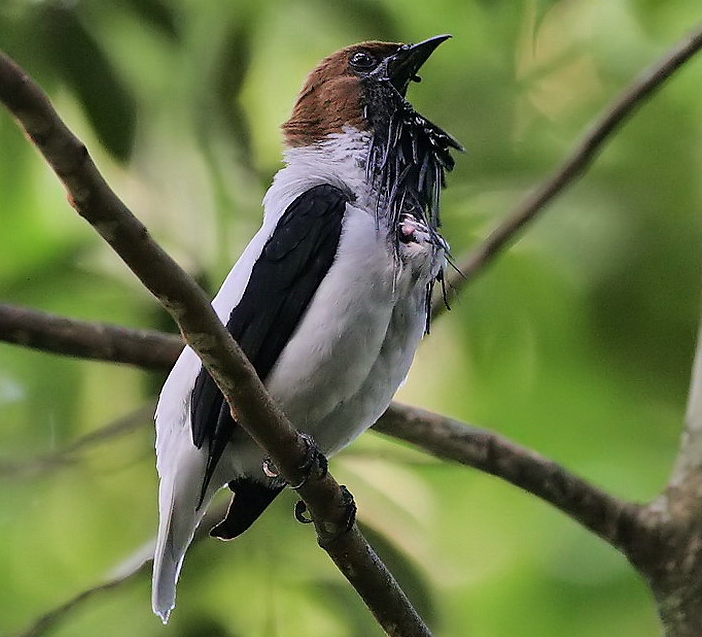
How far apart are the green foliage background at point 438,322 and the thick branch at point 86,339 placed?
54 cm

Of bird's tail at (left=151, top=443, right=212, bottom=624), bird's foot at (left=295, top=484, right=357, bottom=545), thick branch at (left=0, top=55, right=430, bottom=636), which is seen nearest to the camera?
thick branch at (left=0, top=55, right=430, bottom=636)

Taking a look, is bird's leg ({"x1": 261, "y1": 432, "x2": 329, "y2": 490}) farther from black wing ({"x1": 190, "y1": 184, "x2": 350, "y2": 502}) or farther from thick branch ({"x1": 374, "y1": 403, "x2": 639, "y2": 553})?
thick branch ({"x1": 374, "y1": 403, "x2": 639, "y2": 553})

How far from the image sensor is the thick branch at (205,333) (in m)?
1.17

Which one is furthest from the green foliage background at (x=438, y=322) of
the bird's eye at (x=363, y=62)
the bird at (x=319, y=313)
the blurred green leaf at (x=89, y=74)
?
the bird at (x=319, y=313)

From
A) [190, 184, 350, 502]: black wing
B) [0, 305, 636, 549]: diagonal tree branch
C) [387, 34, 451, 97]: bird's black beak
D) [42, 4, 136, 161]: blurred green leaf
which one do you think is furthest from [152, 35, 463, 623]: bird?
[42, 4, 136, 161]: blurred green leaf

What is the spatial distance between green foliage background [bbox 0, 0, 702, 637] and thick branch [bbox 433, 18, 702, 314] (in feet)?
1.43

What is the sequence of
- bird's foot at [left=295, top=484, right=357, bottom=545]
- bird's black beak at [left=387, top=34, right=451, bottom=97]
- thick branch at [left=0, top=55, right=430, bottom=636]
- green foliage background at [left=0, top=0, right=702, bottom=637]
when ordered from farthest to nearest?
green foliage background at [left=0, top=0, right=702, bottom=637] < bird's black beak at [left=387, top=34, right=451, bottom=97] < bird's foot at [left=295, top=484, right=357, bottom=545] < thick branch at [left=0, top=55, right=430, bottom=636]

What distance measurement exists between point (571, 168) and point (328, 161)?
2.24 ft

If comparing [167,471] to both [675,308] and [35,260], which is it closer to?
[35,260]

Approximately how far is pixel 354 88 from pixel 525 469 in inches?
36.3

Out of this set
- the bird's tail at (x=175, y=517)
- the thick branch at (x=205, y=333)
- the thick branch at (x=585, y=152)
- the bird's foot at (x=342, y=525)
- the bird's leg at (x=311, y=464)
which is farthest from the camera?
the thick branch at (x=585, y=152)

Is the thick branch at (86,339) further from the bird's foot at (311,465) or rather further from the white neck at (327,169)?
the bird's foot at (311,465)

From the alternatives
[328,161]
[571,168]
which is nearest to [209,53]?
[328,161]

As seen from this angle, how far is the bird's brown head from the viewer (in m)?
2.39
